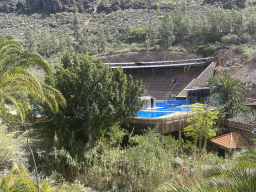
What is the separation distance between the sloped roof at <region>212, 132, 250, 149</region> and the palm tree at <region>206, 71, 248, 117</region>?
2022 millimetres

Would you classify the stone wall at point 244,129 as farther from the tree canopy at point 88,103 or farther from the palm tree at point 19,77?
the palm tree at point 19,77

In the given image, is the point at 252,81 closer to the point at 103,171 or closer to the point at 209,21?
the point at 209,21

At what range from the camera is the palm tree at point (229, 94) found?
15.8m

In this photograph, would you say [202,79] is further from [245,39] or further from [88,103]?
[88,103]

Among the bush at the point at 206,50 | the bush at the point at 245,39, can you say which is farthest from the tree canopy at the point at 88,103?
the bush at the point at 245,39

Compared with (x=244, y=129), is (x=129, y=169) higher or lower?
lower

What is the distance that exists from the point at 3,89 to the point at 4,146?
2.63m

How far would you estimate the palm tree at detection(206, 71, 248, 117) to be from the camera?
51.9ft

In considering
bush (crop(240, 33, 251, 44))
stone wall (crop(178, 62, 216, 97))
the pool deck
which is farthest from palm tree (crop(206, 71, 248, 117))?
bush (crop(240, 33, 251, 44))

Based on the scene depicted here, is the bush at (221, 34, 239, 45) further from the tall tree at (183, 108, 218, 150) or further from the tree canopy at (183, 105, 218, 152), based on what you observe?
the tree canopy at (183, 105, 218, 152)

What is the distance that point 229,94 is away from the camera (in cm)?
1588

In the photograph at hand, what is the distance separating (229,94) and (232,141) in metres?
3.84

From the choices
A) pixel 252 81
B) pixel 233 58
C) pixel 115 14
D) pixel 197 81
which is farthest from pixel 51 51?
pixel 252 81

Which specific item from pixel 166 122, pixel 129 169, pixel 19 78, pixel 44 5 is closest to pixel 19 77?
pixel 19 78
